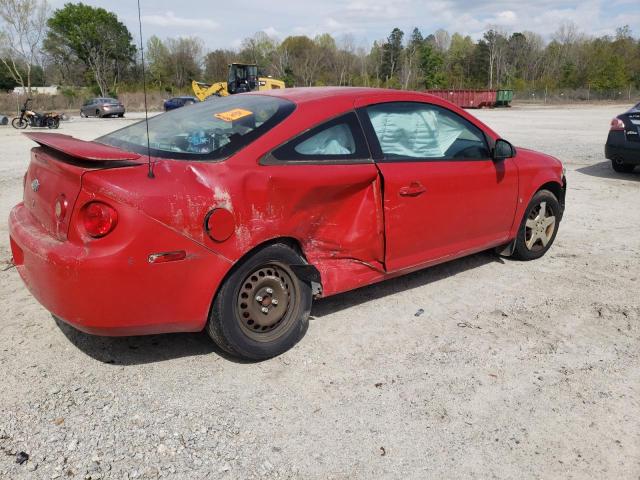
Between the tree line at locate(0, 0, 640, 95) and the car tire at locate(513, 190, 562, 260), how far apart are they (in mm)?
47795

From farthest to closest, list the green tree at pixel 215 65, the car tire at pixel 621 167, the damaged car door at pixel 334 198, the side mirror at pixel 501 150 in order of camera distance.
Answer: the green tree at pixel 215 65 < the car tire at pixel 621 167 < the side mirror at pixel 501 150 < the damaged car door at pixel 334 198

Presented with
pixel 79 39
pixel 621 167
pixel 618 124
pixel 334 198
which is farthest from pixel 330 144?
pixel 79 39

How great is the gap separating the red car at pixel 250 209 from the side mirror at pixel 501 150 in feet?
0.06

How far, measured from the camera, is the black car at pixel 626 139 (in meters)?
9.41

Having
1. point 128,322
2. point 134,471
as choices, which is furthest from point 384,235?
point 134,471

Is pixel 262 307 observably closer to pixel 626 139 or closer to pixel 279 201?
pixel 279 201

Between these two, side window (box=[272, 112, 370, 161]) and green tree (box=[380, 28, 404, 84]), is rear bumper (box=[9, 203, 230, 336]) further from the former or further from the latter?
green tree (box=[380, 28, 404, 84])

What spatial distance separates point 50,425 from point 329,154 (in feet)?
7.02

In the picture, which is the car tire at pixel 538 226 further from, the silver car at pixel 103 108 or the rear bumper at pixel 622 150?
the silver car at pixel 103 108

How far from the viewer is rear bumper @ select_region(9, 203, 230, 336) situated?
2705 millimetres

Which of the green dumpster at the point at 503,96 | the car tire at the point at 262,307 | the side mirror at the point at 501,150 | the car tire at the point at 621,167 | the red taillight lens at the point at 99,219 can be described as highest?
the green dumpster at the point at 503,96

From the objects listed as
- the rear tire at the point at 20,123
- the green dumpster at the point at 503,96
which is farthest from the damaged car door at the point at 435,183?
the green dumpster at the point at 503,96

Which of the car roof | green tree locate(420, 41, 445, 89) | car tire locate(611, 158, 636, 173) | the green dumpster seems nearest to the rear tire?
car tire locate(611, 158, 636, 173)

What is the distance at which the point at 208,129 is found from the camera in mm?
3457
